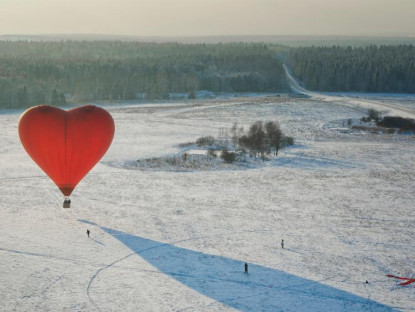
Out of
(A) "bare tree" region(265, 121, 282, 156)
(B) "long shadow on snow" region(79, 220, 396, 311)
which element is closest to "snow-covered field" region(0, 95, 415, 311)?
(B) "long shadow on snow" region(79, 220, 396, 311)

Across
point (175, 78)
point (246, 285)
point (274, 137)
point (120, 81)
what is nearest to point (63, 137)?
point (246, 285)

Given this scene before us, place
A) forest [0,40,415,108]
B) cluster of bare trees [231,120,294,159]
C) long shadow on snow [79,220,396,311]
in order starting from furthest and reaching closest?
forest [0,40,415,108]
cluster of bare trees [231,120,294,159]
long shadow on snow [79,220,396,311]

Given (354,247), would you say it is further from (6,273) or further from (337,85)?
(337,85)

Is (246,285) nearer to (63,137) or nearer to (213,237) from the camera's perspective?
(213,237)

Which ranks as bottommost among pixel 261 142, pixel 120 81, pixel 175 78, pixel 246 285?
pixel 246 285

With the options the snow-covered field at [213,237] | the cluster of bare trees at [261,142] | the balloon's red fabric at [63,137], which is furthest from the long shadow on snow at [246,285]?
the cluster of bare trees at [261,142]

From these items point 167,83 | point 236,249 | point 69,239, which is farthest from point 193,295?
point 167,83

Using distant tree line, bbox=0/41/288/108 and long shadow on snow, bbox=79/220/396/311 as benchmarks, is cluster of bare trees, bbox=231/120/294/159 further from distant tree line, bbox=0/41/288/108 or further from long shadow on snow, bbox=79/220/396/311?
distant tree line, bbox=0/41/288/108
